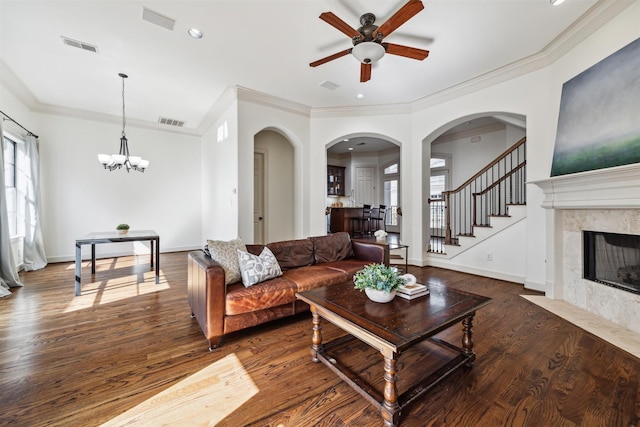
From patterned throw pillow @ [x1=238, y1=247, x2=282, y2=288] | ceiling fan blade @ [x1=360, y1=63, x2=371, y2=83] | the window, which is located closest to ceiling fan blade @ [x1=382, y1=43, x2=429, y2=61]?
ceiling fan blade @ [x1=360, y1=63, x2=371, y2=83]

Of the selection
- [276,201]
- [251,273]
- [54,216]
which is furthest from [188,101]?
[251,273]

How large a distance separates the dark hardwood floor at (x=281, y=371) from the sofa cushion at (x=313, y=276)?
16.1 inches

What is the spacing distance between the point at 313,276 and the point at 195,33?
3189mm

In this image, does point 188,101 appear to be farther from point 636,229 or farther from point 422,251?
point 636,229

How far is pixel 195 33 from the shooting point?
3.06m

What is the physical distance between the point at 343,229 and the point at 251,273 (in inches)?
200

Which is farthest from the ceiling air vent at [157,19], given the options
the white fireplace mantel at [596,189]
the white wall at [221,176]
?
the white fireplace mantel at [596,189]

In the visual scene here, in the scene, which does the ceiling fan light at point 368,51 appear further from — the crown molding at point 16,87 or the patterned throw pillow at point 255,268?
the crown molding at point 16,87

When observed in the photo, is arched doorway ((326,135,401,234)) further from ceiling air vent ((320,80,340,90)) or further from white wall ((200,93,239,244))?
ceiling air vent ((320,80,340,90))

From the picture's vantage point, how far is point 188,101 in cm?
507

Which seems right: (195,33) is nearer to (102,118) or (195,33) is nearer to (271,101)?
(271,101)

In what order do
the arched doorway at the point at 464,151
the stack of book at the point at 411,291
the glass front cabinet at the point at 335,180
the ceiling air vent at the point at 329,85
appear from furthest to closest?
1. the glass front cabinet at the point at 335,180
2. the arched doorway at the point at 464,151
3. the ceiling air vent at the point at 329,85
4. the stack of book at the point at 411,291

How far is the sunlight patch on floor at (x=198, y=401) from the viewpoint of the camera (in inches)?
57.3

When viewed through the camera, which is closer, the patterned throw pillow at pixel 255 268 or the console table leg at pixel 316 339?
the console table leg at pixel 316 339
